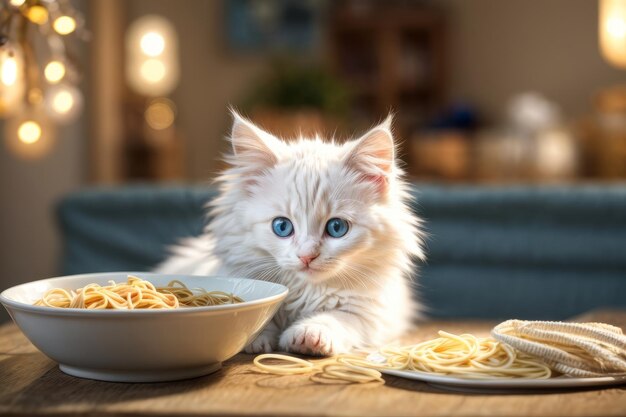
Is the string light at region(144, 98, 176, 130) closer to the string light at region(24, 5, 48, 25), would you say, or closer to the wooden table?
the string light at region(24, 5, 48, 25)

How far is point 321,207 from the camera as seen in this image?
4.35 ft

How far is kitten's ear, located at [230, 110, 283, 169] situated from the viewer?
4.56 ft

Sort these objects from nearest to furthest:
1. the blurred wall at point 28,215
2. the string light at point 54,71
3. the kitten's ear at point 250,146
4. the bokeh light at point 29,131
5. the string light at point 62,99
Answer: the kitten's ear at point 250,146
the string light at point 54,71
the bokeh light at point 29,131
the string light at point 62,99
the blurred wall at point 28,215

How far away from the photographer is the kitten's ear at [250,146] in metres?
1.39

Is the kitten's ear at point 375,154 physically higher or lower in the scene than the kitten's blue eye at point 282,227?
higher

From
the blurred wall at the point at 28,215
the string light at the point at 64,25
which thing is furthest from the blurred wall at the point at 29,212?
the string light at the point at 64,25

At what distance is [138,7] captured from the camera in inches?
356

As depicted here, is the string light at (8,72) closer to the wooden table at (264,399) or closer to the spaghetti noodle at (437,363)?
the wooden table at (264,399)

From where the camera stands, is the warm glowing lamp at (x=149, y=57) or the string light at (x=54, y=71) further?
the warm glowing lamp at (x=149, y=57)

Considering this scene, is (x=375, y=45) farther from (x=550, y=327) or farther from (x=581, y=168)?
(x=550, y=327)

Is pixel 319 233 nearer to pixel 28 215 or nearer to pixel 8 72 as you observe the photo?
pixel 8 72

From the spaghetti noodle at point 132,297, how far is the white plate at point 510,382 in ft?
1.08

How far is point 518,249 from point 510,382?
1.48 meters

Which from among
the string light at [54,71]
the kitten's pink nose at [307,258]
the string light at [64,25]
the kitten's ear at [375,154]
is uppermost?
the string light at [64,25]
